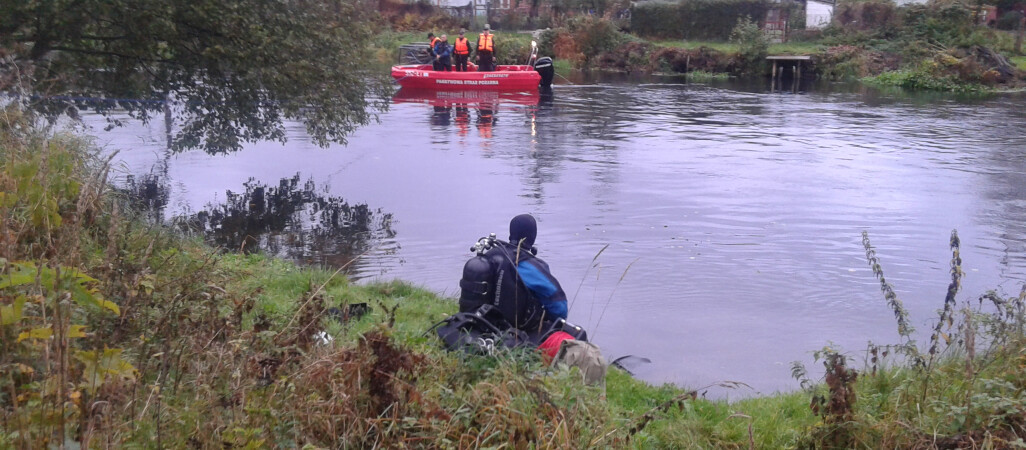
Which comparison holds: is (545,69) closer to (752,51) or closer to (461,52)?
(461,52)

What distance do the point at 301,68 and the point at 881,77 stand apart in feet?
112

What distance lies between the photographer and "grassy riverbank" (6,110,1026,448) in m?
3.59

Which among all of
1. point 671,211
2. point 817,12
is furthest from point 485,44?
point 817,12

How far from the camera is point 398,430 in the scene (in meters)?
4.44

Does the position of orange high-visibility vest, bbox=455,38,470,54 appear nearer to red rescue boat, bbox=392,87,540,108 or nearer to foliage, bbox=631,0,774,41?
red rescue boat, bbox=392,87,540,108

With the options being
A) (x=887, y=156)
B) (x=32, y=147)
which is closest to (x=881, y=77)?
(x=887, y=156)

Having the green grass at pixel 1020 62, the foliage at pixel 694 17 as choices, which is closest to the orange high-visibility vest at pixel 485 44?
the green grass at pixel 1020 62

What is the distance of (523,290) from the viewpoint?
599cm

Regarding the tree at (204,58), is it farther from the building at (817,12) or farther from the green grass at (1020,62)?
the building at (817,12)

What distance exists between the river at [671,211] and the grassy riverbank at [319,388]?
1479 millimetres

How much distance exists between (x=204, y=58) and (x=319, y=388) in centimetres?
841

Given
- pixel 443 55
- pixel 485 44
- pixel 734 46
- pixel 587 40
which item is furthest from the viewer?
pixel 587 40

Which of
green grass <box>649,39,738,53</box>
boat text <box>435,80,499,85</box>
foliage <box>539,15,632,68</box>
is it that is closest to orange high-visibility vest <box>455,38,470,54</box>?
boat text <box>435,80,499,85</box>

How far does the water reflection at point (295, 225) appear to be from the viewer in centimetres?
1088
